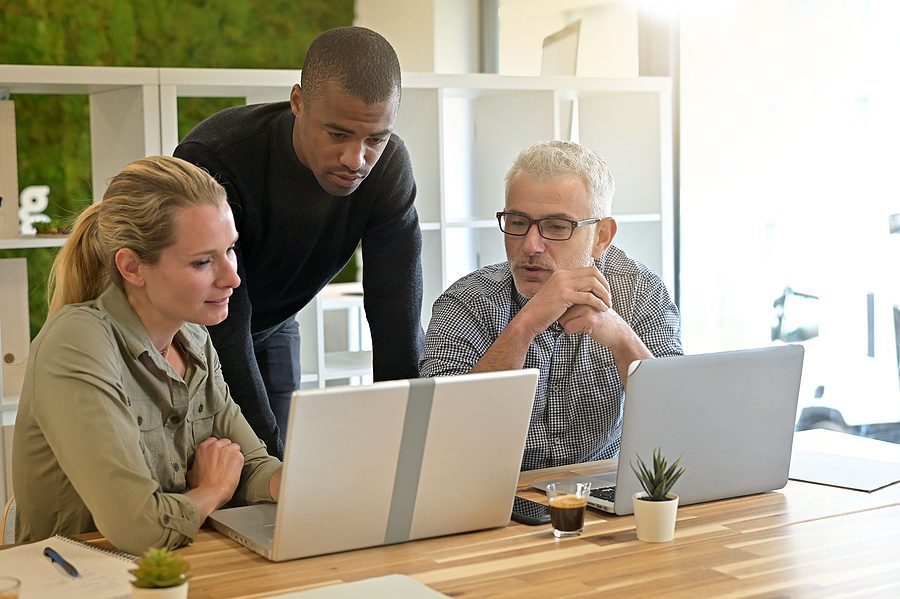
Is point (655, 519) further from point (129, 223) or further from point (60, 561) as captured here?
point (129, 223)

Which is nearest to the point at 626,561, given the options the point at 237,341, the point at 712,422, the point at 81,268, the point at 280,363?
the point at 712,422

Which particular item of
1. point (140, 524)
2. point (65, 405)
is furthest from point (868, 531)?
point (65, 405)

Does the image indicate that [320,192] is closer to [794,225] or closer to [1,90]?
[1,90]

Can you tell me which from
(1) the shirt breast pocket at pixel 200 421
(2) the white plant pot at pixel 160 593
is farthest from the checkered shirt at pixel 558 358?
(2) the white plant pot at pixel 160 593

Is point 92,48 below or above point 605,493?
above

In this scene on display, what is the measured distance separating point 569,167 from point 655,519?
99cm

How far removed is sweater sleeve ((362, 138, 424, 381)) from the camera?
8.95 feet

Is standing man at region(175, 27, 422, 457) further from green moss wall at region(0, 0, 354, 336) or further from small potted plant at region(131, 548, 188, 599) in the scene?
green moss wall at region(0, 0, 354, 336)

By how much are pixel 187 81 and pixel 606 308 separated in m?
→ 1.56

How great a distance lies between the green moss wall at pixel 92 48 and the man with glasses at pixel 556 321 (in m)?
2.81

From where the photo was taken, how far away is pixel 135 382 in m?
1.88

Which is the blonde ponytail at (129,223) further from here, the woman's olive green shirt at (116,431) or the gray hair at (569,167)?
the gray hair at (569,167)

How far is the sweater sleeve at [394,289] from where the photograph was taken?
8.95 feet

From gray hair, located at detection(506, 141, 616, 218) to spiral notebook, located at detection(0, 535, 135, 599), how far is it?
1.23 metres
